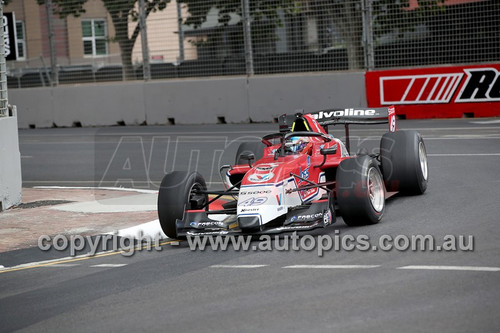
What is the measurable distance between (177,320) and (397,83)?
592 inches

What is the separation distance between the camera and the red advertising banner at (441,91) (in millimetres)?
19141

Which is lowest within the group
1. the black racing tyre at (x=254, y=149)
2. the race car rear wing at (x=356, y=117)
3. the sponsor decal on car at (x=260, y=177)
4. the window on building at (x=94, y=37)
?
the sponsor decal on car at (x=260, y=177)

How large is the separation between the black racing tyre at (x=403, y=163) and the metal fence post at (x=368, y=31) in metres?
10.5

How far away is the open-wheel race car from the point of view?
8.41 m

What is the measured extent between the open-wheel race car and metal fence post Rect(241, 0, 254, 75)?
12.4m

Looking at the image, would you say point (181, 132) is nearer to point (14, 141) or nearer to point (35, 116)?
point (35, 116)

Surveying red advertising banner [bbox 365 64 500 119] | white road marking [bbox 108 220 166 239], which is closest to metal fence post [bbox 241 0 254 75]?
red advertising banner [bbox 365 64 500 119]

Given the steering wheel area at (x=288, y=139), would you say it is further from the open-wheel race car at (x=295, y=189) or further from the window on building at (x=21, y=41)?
the window on building at (x=21, y=41)

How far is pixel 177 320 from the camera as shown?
19.5ft

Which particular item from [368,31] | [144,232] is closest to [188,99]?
[368,31]

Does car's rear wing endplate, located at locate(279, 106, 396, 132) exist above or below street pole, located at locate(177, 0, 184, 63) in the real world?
below

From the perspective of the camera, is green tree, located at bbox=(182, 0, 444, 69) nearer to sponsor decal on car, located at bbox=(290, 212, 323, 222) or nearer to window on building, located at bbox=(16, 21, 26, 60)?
sponsor decal on car, located at bbox=(290, 212, 323, 222)

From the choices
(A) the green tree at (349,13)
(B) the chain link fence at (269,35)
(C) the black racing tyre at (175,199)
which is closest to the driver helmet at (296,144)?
(C) the black racing tyre at (175,199)

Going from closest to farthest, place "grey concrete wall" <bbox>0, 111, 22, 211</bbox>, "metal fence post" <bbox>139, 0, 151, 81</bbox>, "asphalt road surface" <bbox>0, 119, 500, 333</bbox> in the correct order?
"asphalt road surface" <bbox>0, 119, 500, 333</bbox>, "grey concrete wall" <bbox>0, 111, 22, 211</bbox>, "metal fence post" <bbox>139, 0, 151, 81</bbox>
